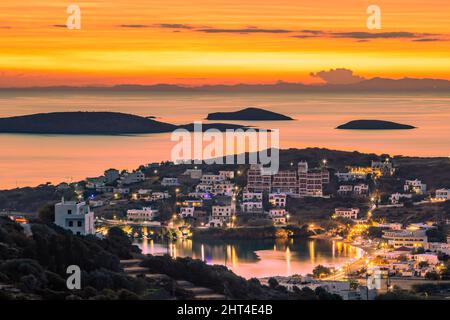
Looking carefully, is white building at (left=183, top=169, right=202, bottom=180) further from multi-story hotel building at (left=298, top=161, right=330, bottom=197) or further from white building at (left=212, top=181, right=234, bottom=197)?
multi-story hotel building at (left=298, top=161, right=330, bottom=197)

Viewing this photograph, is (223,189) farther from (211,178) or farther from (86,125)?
(86,125)

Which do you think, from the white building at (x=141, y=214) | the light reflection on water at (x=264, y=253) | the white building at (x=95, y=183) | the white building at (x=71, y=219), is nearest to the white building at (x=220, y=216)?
the white building at (x=141, y=214)

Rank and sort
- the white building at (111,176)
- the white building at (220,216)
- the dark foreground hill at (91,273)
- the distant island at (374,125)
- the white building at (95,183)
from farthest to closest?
the distant island at (374,125)
the white building at (111,176)
the white building at (95,183)
the white building at (220,216)
the dark foreground hill at (91,273)

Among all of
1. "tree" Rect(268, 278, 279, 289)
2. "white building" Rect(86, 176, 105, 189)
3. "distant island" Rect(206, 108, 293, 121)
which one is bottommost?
"tree" Rect(268, 278, 279, 289)

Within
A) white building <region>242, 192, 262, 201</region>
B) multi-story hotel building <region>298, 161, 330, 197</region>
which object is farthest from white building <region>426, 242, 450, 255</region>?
multi-story hotel building <region>298, 161, 330, 197</region>

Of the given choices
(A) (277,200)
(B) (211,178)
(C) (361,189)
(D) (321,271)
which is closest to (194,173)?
(B) (211,178)

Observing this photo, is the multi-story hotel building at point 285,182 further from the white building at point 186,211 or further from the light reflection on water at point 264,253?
the light reflection on water at point 264,253
